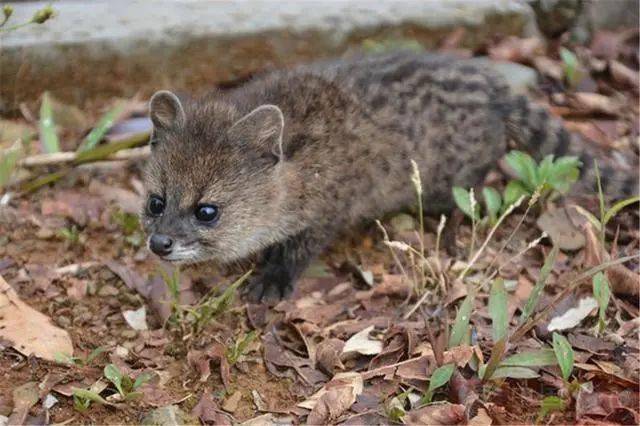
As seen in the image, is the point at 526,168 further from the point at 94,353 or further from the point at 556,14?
the point at 556,14

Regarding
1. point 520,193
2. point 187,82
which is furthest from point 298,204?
point 187,82

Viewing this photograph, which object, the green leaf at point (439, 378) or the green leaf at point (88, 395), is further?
the green leaf at point (439, 378)

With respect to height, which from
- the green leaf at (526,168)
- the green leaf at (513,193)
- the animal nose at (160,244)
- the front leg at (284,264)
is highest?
the animal nose at (160,244)

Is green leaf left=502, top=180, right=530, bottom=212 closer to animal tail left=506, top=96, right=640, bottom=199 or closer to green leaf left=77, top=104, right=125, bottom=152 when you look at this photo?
animal tail left=506, top=96, right=640, bottom=199

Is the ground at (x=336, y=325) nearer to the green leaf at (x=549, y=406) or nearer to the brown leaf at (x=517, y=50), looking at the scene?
the green leaf at (x=549, y=406)

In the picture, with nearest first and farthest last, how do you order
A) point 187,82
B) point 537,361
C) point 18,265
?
point 537,361
point 18,265
point 187,82

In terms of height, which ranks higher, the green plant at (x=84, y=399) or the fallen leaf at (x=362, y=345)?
the green plant at (x=84, y=399)

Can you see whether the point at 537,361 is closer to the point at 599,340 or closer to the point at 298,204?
the point at 599,340

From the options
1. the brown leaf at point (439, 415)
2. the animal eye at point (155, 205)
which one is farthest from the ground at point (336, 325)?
the animal eye at point (155, 205)
